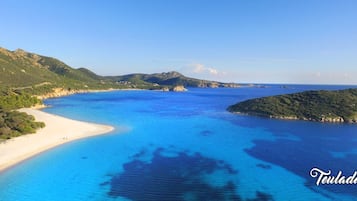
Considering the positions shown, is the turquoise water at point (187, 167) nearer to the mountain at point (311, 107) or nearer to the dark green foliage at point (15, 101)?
the mountain at point (311, 107)

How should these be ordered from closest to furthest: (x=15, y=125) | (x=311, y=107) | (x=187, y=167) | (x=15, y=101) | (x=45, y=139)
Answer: (x=187, y=167) < (x=45, y=139) < (x=15, y=125) < (x=311, y=107) < (x=15, y=101)

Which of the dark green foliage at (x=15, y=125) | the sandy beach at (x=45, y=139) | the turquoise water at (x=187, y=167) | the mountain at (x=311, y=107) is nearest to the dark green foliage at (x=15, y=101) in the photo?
the sandy beach at (x=45, y=139)

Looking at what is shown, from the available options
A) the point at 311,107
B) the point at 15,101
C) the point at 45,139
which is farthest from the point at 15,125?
the point at 311,107

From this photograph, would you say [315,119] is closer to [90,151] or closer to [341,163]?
[341,163]

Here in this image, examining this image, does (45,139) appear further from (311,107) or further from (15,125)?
(311,107)

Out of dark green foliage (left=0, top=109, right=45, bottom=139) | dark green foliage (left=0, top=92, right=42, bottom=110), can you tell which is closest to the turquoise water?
dark green foliage (left=0, top=109, right=45, bottom=139)

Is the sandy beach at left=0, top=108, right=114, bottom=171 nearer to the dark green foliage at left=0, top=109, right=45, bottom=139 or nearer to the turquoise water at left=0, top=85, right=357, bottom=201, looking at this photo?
the dark green foliage at left=0, top=109, right=45, bottom=139
